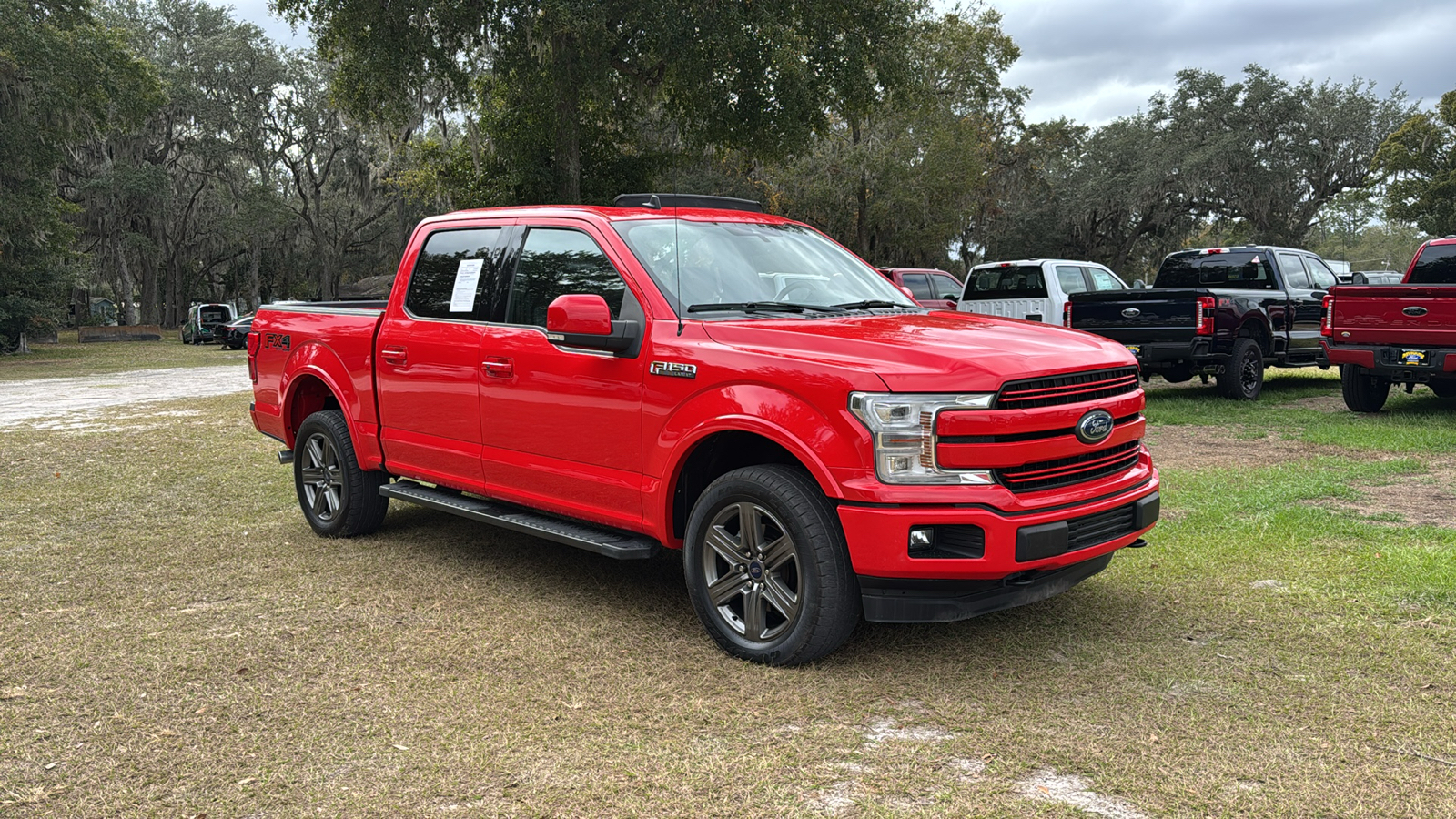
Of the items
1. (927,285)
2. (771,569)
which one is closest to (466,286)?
(771,569)

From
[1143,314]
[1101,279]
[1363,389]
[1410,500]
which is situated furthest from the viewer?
[1101,279]

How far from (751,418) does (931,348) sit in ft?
2.51

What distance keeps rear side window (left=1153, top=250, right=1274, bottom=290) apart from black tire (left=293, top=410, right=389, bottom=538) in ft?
38.2

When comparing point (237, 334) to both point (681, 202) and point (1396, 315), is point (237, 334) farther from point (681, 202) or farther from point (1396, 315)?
point (681, 202)

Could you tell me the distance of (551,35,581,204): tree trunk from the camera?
19.2 metres

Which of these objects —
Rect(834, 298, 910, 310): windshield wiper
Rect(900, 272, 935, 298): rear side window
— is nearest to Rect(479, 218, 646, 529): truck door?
Rect(834, 298, 910, 310): windshield wiper

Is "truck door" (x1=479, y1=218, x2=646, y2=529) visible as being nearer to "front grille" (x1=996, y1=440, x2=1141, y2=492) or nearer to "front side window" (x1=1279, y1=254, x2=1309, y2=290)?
"front grille" (x1=996, y1=440, x2=1141, y2=492)

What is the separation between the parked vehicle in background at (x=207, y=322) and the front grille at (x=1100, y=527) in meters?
42.4

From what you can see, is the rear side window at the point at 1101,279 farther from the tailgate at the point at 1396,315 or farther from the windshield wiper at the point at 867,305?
the windshield wiper at the point at 867,305

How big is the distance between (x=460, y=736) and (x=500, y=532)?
344cm

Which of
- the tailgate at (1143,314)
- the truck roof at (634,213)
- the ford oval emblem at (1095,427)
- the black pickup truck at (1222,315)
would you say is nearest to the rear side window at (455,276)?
the truck roof at (634,213)

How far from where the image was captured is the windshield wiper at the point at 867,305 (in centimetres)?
530

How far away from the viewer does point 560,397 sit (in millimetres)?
5246

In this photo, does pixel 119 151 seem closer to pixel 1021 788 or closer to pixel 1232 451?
pixel 1232 451
